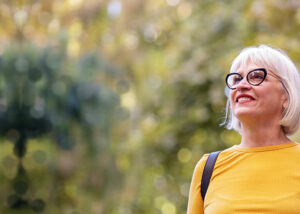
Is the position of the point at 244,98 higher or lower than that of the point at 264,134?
higher

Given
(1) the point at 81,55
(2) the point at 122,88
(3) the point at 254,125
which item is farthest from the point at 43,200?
(3) the point at 254,125

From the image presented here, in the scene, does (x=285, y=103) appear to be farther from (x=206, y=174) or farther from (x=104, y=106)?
(x=104, y=106)

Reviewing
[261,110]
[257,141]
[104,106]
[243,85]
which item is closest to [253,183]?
[257,141]

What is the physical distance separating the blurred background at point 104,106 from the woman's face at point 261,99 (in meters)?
3.29

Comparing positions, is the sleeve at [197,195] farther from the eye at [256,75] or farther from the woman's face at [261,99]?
the eye at [256,75]

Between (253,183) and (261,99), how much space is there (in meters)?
0.38

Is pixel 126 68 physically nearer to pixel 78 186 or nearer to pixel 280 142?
pixel 78 186

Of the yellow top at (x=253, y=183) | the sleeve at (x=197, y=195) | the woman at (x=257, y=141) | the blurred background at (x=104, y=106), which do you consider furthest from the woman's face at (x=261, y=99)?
the blurred background at (x=104, y=106)

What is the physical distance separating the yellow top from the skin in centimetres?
5

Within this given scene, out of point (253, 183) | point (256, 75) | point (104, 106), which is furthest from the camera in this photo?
point (104, 106)

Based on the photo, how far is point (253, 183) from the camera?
1.94 metres

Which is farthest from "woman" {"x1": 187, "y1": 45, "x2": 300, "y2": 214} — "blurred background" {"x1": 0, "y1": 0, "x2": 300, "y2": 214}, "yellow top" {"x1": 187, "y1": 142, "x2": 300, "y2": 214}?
"blurred background" {"x1": 0, "y1": 0, "x2": 300, "y2": 214}

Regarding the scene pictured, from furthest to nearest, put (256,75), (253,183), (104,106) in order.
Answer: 1. (104,106)
2. (256,75)
3. (253,183)

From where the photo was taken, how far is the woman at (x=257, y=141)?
1.93 meters
